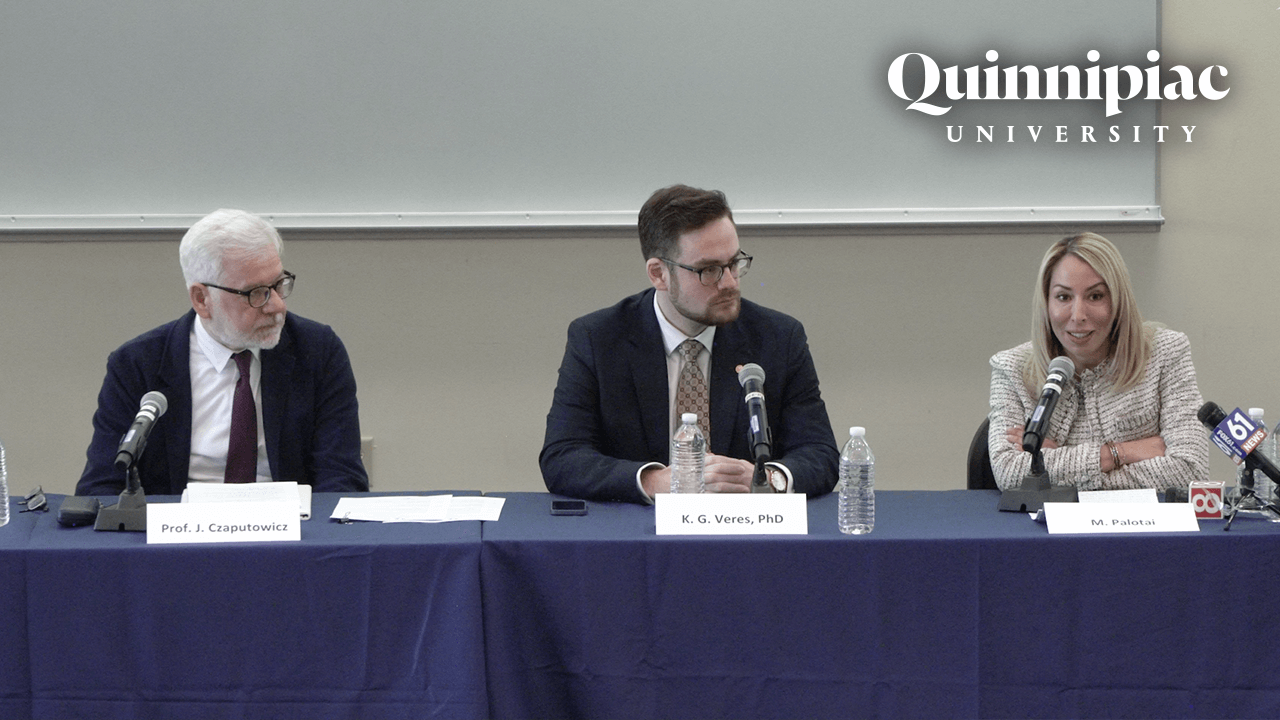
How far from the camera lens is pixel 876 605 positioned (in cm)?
196

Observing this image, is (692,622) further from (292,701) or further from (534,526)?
(292,701)

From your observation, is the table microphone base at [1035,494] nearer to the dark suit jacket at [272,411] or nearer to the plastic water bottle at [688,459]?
the plastic water bottle at [688,459]

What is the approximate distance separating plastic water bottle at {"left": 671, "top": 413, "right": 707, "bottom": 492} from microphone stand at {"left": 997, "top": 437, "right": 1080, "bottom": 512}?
24.9 inches

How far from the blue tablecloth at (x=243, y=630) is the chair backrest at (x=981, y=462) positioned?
1.53m

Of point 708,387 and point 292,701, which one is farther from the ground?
point 708,387

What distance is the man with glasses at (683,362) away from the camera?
2.65 m

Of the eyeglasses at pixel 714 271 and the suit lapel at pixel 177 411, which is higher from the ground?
the eyeglasses at pixel 714 271

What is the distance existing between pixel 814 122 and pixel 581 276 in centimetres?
102

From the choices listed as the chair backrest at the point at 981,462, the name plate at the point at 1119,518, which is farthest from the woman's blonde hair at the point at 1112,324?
the name plate at the point at 1119,518

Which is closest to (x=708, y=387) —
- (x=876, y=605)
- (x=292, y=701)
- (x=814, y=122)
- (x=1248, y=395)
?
(x=876, y=605)

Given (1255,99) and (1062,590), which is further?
(1255,99)

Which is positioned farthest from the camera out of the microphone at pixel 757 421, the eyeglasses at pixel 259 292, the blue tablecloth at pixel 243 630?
the eyeglasses at pixel 259 292

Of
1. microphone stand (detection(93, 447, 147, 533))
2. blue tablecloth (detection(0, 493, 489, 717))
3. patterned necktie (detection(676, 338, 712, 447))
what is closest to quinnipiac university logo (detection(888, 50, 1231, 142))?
patterned necktie (detection(676, 338, 712, 447))

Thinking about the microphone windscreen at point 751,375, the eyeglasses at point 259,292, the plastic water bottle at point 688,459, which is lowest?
the plastic water bottle at point 688,459
